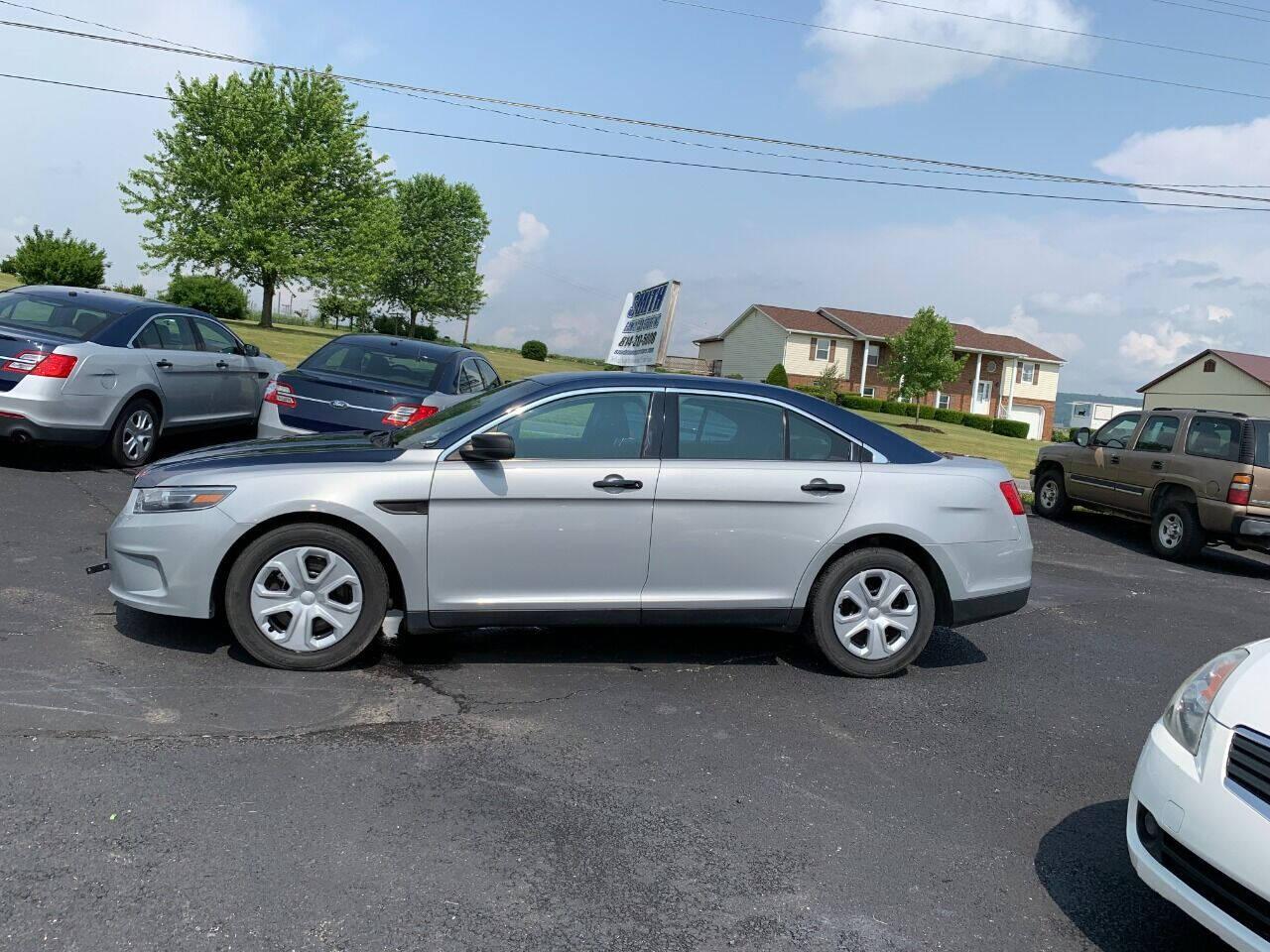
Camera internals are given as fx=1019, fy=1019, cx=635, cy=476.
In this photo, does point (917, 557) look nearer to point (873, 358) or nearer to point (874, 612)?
point (874, 612)

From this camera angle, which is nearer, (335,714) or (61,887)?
(61,887)

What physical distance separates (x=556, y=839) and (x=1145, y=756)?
6.53 ft

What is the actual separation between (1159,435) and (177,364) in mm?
11336

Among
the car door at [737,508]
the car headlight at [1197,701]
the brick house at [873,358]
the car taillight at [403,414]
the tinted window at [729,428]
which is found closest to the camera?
the car headlight at [1197,701]

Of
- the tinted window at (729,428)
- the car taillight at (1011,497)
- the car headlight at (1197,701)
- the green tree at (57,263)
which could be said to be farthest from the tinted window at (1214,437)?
the green tree at (57,263)

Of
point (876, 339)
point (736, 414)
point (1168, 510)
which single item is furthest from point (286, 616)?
point (876, 339)

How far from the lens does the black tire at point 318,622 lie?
5.00 meters

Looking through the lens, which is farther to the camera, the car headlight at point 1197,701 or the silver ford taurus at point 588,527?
the silver ford taurus at point 588,527

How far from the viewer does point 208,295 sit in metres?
40.3

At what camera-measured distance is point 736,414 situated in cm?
563

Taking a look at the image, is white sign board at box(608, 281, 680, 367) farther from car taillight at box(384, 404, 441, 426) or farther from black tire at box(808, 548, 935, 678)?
black tire at box(808, 548, 935, 678)

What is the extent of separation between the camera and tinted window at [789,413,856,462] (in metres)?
5.66

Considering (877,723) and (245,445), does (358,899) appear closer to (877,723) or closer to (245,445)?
(877,723)

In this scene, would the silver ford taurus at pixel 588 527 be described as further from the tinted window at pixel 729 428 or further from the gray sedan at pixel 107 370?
the gray sedan at pixel 107 370
